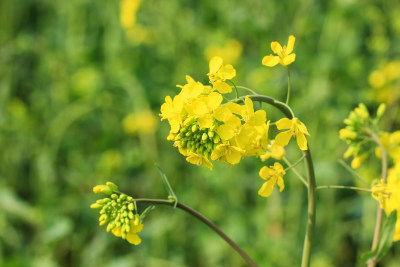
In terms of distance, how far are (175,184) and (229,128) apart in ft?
7.07

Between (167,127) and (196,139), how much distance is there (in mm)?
2338

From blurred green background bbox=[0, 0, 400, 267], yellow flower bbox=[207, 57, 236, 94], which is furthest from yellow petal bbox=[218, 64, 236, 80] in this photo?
blurred green background bbox=[0, 0, 400, 267]

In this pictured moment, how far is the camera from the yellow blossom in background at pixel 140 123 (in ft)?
9.80

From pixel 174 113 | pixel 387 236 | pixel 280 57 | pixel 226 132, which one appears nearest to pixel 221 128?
pixel 226 132

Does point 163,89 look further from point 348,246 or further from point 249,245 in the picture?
point 348,246

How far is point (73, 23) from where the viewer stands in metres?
3.45

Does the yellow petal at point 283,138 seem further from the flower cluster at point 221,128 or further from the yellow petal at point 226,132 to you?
the yellow petal at point 226,132

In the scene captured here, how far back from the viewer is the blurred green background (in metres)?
2.61

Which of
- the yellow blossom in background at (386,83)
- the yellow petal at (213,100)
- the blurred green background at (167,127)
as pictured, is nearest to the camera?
the yellow petal at (213,100)

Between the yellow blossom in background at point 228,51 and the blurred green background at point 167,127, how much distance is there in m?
0.01

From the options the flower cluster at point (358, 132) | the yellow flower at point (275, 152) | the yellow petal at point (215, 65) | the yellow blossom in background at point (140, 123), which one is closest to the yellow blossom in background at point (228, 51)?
the yellow blossom in background at point (140, 123)

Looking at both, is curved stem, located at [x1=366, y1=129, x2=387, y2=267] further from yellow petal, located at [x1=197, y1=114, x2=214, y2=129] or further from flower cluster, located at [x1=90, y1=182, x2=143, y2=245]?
flower cluster, located at [x1=90, y1=182, x2=143, y2=245]

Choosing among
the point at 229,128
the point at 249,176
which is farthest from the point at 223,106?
the point at 249,176

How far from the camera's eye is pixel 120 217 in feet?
3.14
